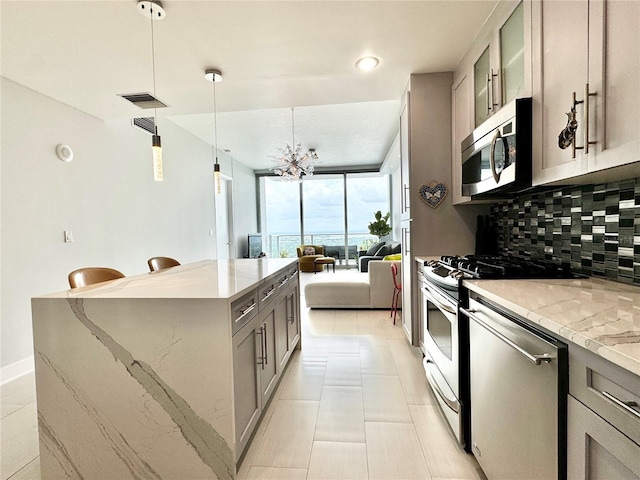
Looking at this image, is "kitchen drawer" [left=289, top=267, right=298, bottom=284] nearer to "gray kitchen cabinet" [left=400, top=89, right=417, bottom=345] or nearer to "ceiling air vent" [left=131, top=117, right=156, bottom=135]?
"gray kitchen cabinet" [left=400, top=89, right=417, bottom=345]

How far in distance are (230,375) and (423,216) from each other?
6.80ft

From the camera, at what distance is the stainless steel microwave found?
1546mm

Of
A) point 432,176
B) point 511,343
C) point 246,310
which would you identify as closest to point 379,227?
point 432,176

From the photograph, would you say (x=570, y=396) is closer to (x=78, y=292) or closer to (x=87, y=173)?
(x=78, y=292)

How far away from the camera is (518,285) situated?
4.68 feet

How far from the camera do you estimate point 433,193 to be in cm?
276

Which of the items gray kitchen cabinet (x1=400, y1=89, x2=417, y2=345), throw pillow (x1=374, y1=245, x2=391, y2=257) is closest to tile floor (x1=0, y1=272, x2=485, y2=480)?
gray kitchen cabinet (x1=400, y1=89, x2=417, y2=345)

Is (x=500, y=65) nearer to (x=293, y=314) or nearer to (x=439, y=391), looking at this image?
(x=439, y=391)

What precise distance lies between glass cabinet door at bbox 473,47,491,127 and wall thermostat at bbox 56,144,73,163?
3715 millimetres

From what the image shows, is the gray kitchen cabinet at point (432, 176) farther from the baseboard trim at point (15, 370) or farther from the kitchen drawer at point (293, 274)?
the baseboard trim at point (15, 370)

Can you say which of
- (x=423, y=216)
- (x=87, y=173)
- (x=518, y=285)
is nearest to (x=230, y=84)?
(x=87, y=173)

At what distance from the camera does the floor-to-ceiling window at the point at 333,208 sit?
889 cm

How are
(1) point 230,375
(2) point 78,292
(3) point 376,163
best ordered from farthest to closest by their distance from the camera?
1. (3) point 376,163
2. (2) point 78,292
3. (1) point 230,375

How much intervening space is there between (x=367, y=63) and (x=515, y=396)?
2.46 m
